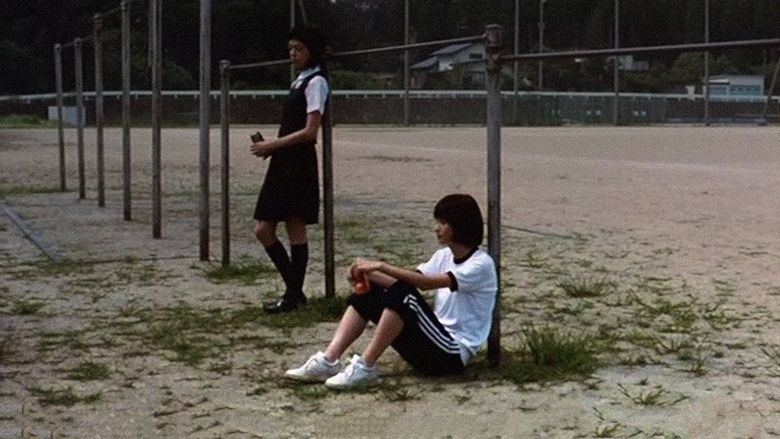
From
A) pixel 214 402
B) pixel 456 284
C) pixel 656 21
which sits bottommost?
pixel 214 402

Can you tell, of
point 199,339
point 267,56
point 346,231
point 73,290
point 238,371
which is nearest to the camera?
point 238,371

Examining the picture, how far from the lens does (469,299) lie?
204 inches

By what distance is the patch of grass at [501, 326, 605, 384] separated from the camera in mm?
5164

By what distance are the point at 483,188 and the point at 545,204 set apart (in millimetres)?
2623

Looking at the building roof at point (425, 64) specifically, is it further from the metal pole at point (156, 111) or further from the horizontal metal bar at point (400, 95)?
the metal pole at point (156, 111)

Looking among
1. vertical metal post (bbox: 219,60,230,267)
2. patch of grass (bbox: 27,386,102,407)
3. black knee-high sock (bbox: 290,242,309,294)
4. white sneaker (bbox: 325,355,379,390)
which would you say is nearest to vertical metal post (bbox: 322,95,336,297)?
black knee-high sock (bbox: 290,242,309,294)

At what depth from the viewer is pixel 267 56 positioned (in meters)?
59.5

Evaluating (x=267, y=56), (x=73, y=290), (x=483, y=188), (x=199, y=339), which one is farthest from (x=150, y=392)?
(x=267, y=56)

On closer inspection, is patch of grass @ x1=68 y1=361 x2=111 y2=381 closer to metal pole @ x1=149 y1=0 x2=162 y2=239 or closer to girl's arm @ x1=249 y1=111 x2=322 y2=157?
girl's arm @ x1=249 y1=111 x2=322 y2=157

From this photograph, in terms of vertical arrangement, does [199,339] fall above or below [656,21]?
below

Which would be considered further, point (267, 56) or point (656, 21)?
point (656, 21)

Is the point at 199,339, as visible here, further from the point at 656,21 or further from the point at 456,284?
the point at 656,21

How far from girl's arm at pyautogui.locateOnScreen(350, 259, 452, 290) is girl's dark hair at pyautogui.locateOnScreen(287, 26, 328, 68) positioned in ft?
5.93

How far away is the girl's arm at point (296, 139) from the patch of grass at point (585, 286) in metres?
1.87
